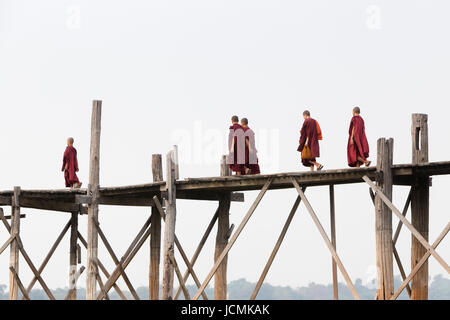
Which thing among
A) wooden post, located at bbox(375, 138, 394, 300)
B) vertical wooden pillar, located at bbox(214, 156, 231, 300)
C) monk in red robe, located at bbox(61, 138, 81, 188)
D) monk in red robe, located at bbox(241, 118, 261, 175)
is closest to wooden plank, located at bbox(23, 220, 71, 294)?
monk in red robe, located at bbox(61, 138, 81, 188)

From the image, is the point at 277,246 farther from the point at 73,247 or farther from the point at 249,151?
the point at 73,247

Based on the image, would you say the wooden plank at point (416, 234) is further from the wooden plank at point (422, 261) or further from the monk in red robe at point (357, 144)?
the monk in red robe at point (357, 144)

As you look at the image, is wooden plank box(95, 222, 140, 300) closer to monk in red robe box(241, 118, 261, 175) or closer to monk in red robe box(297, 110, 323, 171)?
monk in red robe box(241, 118, 261, 175)

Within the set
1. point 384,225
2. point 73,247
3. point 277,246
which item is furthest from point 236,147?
point 73,247

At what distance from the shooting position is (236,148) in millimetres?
21969

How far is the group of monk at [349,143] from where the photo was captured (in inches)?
810

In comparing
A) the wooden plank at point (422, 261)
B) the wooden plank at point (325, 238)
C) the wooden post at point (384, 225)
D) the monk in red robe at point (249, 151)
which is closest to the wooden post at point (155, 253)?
the monk in red robe at point (249, 151)

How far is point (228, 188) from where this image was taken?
2230 cm

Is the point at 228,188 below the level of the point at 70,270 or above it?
above
